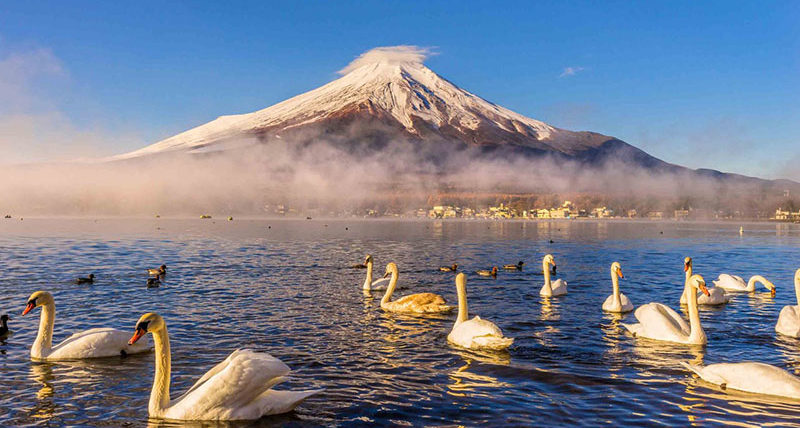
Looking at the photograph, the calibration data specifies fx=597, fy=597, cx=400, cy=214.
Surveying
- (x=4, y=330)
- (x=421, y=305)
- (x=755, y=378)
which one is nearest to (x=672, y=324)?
(x=755, y=378)

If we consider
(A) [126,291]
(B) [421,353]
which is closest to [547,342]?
(B) [421,353]

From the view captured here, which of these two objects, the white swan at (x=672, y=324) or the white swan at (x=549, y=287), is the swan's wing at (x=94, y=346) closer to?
the white swan at (x=672, y=324)

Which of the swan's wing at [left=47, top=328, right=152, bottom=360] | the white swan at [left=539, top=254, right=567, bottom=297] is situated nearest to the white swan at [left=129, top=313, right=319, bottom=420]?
the swan's wing at [left=47, top=328, right=152, bottom=360]

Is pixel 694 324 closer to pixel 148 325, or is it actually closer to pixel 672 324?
pixel 672 324

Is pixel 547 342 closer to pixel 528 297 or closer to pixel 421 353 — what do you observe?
pixel 421 353

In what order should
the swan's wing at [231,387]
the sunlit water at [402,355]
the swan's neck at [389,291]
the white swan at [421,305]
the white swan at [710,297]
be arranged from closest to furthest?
the swan's wing at [231,387] → the sunlit water at [402,355] → the white swan at [421,305] → the swan's neck at [389,291] → the white swan at [710,297]

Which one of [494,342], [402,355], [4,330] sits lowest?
[402,355]

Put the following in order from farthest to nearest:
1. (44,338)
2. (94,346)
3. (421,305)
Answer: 1. (421,305)
2. (44,338)
3. (94,346)

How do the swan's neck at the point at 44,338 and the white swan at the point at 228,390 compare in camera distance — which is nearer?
the white swan at the point at 228,390

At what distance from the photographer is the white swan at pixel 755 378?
11133 mm

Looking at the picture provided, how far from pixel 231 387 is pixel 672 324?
465 inches

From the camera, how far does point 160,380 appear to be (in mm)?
9992

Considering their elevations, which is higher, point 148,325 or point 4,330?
point 148,325

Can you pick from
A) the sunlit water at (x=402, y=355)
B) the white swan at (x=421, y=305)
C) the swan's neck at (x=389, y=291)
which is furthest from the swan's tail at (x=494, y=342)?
the swan's neck at (x=389, y=291)
